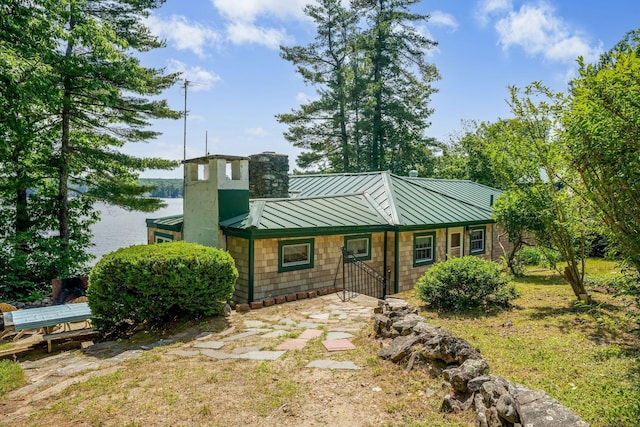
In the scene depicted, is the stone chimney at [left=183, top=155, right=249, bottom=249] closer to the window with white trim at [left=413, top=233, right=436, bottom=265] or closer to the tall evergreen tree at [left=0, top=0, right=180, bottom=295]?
the tall evergreen tree at [left=0, top=0, right=180, bottom=295]

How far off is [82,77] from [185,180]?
19.0 feet

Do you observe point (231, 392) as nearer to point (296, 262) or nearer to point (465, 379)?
point (465, 379)

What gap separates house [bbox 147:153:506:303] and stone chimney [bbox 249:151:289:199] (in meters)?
0.03

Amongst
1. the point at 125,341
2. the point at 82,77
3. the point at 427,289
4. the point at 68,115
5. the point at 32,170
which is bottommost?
the point at 125,341

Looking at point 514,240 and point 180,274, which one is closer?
point 180,274

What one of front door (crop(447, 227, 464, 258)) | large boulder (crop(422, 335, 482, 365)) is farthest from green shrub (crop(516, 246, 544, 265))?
large boulder (crop(422, 335, 482, 365))

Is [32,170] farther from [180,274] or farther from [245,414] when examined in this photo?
[245,414]

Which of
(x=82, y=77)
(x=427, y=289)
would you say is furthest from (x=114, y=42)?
(x=427, y=289)

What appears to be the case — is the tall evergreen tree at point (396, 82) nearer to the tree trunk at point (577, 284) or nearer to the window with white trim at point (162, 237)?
the window with white trim at point (162, 237)

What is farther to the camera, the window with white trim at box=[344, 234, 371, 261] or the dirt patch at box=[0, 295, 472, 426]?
the window with white trim at box=[344, 234, 371, 261]

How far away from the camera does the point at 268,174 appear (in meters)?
13.4

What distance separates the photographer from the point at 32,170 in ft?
45.3

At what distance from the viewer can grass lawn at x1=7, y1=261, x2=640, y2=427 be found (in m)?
4.03

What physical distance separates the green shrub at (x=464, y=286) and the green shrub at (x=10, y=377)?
739 cm
